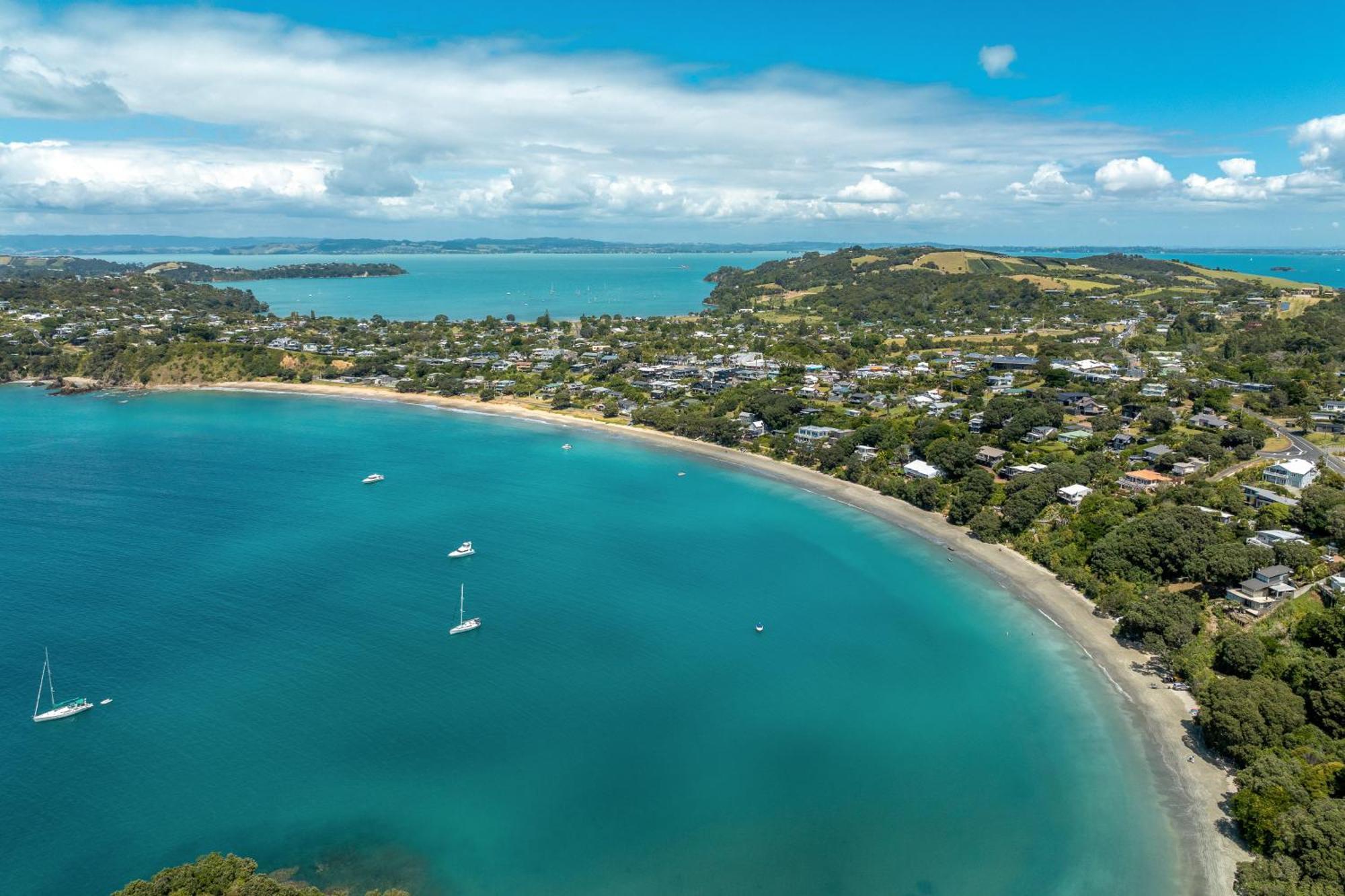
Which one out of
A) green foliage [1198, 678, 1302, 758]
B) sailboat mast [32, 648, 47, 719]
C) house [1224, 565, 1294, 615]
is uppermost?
house [1224, 565, 1294, 615]

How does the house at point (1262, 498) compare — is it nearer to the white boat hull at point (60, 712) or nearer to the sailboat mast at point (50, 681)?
the white boat hull at point (60, 712)

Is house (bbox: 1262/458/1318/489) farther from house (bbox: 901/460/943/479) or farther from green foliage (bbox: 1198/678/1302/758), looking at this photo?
green foliage (bbox: 1198/678/1302/758)

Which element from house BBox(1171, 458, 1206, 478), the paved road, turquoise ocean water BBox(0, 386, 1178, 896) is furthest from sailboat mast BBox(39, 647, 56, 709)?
the paved road

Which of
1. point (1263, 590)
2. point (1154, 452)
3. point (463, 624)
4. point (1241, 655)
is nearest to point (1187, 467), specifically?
point (1154, 452)

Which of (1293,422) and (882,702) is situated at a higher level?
(1293,422)

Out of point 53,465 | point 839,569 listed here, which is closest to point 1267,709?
point 839,569

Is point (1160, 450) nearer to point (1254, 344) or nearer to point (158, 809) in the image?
point (1254, 344)
